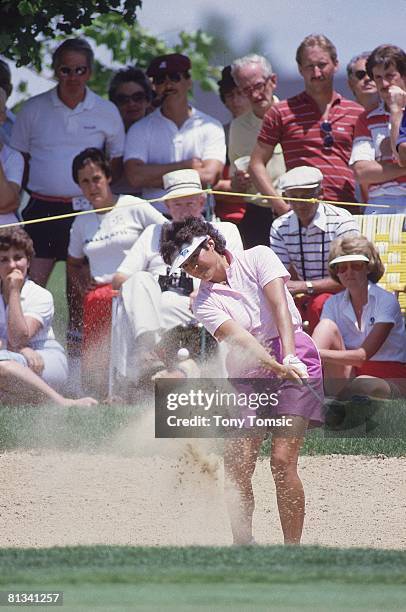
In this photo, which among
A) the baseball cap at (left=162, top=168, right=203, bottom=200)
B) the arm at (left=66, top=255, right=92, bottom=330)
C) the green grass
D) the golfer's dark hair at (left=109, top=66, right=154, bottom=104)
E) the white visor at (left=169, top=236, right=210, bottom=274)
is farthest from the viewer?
the golfer's dark hair at (left=109, top=66, right=154, bottom=104)

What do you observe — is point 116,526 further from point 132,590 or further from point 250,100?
point 250,100

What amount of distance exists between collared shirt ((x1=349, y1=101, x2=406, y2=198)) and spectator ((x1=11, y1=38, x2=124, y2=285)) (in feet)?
6.42

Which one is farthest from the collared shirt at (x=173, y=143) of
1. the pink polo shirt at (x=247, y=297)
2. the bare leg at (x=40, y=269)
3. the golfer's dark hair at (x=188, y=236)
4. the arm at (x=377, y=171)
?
the pink polo shirt at (x=247, y=297)

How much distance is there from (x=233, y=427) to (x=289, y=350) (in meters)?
0.56

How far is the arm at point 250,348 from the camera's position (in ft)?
19.3

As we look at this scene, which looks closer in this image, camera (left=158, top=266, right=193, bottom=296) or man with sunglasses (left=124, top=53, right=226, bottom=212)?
camera (left=158, top=266, right=193, bottom=296)

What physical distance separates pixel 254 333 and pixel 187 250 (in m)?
0.52

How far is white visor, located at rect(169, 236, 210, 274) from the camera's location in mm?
5996

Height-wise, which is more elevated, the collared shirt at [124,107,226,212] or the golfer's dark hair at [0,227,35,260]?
the collared shirt at [124,107,226,212]

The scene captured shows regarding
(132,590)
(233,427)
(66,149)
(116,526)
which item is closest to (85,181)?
(66,149)

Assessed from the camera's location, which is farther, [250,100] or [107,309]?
[250,100]

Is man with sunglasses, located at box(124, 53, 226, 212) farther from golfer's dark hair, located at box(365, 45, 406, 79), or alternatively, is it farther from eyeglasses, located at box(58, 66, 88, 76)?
golfer's dark hair, located at box(365, 45, 406, 79)

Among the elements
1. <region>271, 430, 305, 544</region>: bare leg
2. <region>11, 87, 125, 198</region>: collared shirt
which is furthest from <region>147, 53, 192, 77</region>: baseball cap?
<region>271, 430, 305, 544</region>: bare leg

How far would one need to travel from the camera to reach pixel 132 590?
181 inches
